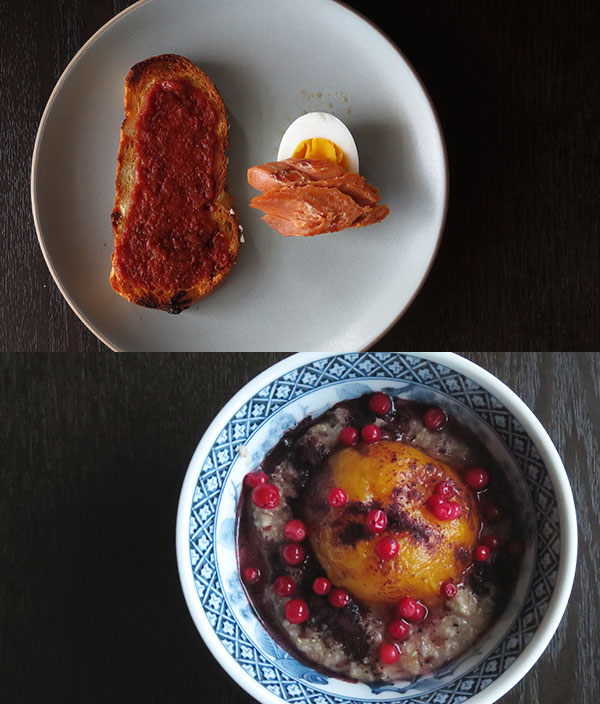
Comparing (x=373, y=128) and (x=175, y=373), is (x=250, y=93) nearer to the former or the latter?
(x=373, y=128)

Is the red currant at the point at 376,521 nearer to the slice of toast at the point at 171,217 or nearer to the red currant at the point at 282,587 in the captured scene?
the red currant at the point at 282,587

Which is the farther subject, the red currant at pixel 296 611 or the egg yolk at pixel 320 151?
the egg yolk at pixel 320 151

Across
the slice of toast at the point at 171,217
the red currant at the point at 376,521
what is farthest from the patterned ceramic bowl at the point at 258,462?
the slice of toast at the point at 171,217

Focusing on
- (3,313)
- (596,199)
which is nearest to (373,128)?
(596,199)

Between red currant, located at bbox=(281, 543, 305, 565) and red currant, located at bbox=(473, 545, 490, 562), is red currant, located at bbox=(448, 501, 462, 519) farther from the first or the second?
red currant, located at bbox=(281, 543, 305, 565)

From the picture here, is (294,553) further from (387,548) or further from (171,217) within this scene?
(171,217)

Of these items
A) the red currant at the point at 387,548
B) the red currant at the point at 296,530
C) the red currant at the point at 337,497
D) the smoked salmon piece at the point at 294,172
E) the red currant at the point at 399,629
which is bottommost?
the red currant at the point at 399,629

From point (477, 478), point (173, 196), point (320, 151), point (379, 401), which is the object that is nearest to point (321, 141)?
point (320, 151)
